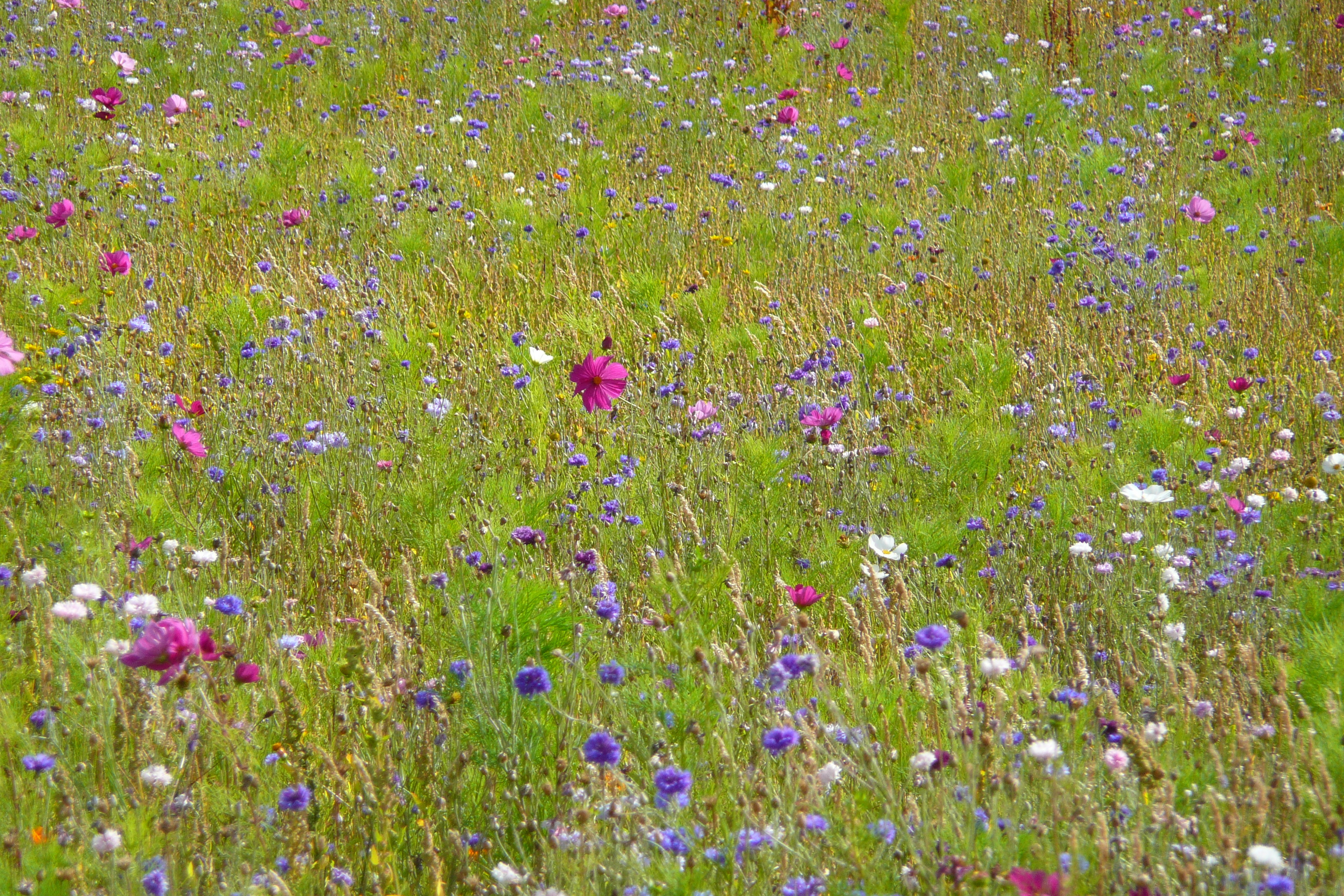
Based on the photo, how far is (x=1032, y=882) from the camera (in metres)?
1.19

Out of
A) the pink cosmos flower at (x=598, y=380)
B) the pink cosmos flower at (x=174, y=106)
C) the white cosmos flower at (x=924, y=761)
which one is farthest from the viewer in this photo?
the pink cosmos flower at (x=174, y=106)

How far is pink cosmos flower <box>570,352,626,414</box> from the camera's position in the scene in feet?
8.91

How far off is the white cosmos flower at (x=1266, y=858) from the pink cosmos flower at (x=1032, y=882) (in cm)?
21

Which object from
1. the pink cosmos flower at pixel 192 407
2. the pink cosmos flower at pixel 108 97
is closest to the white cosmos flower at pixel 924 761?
the pink cosmos flower at pixel 192 407

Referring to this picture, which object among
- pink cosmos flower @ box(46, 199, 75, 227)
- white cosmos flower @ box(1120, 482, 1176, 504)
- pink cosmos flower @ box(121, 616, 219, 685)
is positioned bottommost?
pink cosmos flower @ box(46, 199, 75, 227)

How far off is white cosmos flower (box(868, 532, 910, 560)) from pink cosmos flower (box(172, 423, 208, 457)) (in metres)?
1.67

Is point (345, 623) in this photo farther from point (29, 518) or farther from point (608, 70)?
point (608, 70)

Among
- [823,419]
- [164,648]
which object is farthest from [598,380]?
[164,648]

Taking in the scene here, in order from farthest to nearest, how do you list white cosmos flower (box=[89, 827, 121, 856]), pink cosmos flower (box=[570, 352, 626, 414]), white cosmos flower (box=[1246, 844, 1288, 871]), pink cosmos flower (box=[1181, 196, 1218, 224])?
pink cosmos flower (box=[1181, 196, 1218, 224]) → pink cosmos flower (box=[570, 352, 626, 414]) → white cosmos flower (box=[89, 827, 121, 856]) → white cosmos flower (box=[1246, 844, 1288, 871])

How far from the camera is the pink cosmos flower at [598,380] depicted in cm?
271

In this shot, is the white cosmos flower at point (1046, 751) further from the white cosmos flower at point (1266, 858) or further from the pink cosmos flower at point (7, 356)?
the pink cosmos flower at point (7, 356)

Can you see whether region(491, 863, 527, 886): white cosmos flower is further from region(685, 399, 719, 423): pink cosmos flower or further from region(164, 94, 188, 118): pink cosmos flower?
region(164, 94, 188, 118): pink cosmos flower

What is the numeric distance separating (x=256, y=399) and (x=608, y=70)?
4074 millimetres

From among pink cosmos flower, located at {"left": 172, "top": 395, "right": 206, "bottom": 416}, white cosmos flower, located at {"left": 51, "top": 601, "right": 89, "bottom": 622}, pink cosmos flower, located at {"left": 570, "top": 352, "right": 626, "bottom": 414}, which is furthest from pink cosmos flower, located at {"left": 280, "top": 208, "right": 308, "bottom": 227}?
white cosmos flower, located at {"left": 51, "top": 601, "right": 89, "bottom": 622}
